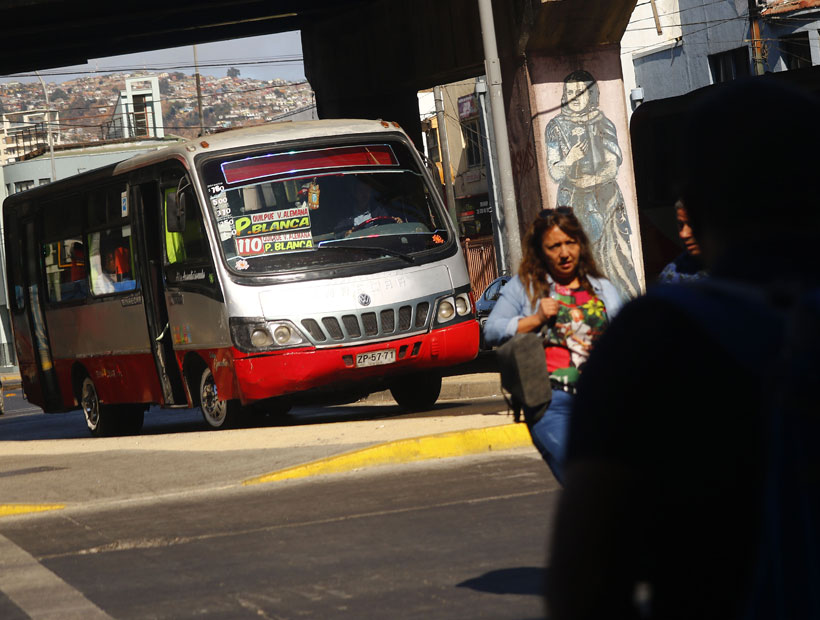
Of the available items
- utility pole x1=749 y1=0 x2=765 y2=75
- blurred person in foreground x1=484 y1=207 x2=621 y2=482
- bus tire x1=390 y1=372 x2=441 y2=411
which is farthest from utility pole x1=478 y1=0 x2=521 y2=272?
utility pole x1=749 y1=0 x2=765 y2=75

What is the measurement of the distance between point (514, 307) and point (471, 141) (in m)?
48.1

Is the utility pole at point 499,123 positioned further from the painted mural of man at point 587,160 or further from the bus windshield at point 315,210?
the bus windshield at point 315,210

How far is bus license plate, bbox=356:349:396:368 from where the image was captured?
13.8m

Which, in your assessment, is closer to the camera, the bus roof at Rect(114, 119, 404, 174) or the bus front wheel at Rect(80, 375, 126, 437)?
the bus roof at Rect(114, 119, 404, 174)

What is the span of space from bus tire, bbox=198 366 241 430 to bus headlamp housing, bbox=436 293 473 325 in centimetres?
225

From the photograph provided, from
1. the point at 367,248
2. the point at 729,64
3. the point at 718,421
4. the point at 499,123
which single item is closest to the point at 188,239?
the point at 367,248

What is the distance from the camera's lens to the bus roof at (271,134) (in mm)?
14359

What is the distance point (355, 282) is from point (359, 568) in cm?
714

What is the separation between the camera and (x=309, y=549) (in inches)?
298

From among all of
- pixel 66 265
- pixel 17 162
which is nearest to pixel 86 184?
pixel 66 265

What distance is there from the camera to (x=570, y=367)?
5.89 metres

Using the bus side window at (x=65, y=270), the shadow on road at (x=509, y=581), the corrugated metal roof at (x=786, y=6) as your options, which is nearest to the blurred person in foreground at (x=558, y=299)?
the shadow on road at (x=509, y=581)

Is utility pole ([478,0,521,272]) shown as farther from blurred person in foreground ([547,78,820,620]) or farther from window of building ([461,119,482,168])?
window of building ([461,119,482,168])

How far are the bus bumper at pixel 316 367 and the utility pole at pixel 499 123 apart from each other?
298cm
